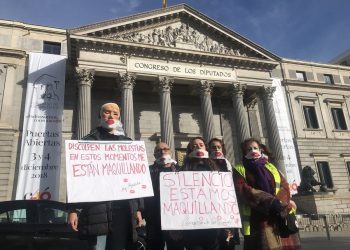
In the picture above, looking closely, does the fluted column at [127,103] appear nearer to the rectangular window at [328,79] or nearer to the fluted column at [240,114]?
the fluted column at [240,114]

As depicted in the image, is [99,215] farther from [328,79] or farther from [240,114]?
[328,79]

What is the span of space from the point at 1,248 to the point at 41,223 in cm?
80

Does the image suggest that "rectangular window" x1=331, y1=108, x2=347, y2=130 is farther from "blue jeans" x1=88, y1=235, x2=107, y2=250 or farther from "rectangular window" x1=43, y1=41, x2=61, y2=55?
"blue jeans" x1=88, y1=235, x2=107, y2=250

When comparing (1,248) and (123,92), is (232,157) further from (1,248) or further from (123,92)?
(1,248)

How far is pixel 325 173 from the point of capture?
30.6 metres

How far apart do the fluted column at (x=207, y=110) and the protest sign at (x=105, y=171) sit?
18.4 metres

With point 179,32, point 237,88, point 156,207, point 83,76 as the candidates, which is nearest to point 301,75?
point 237,88

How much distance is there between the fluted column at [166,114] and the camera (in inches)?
838

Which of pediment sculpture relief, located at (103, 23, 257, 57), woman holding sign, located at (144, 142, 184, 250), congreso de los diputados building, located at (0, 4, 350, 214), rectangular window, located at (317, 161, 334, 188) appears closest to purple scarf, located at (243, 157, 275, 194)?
woman holding sign, located at (144, 142, 184, 250)

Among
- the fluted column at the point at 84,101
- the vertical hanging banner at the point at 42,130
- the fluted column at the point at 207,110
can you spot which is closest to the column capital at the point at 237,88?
the fluted column at the point at 207,110

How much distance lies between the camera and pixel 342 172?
31016mm

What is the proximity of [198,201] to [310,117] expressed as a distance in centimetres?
3071

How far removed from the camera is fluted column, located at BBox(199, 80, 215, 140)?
2285 cm

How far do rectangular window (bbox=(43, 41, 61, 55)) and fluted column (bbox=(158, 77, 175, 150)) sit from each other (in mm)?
8233
